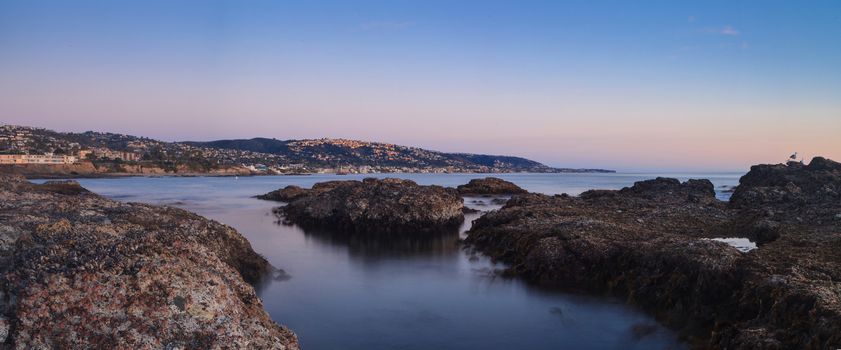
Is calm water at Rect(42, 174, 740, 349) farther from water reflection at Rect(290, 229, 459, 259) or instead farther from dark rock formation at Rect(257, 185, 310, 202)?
dark rock formation at Rect(257, 185, 310, 202)

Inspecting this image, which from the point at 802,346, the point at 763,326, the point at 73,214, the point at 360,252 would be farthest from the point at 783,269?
the point at 73,214

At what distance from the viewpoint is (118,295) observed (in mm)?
6660

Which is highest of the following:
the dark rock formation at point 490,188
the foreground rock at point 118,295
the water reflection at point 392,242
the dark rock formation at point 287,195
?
the foreground rock at point 118,295

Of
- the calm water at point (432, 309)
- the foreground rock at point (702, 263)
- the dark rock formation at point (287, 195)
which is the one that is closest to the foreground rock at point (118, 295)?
the calm water at point (432, 309)

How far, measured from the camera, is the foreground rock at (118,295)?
6.25m

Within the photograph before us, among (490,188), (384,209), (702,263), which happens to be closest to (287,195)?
(490,188)

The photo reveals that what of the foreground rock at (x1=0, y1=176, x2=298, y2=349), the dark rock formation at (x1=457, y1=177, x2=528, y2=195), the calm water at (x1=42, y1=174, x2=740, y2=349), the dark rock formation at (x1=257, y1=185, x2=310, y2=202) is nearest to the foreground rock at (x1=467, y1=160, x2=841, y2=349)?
the calm water at (x1=42, y1=174, x2=740, y2=349)

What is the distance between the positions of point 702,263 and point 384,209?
59.6ft

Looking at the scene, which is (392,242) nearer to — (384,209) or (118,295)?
(384,209)

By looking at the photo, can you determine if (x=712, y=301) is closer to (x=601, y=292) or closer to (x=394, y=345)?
(x=601, y=292)

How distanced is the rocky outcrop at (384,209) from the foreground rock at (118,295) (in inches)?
750

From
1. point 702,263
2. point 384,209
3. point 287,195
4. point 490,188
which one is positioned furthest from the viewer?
point 490,188

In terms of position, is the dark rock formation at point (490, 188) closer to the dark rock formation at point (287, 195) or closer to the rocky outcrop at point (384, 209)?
the dark rock formation at point (287, 195)

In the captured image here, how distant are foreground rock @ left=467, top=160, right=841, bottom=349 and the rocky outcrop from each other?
3.67 meters
